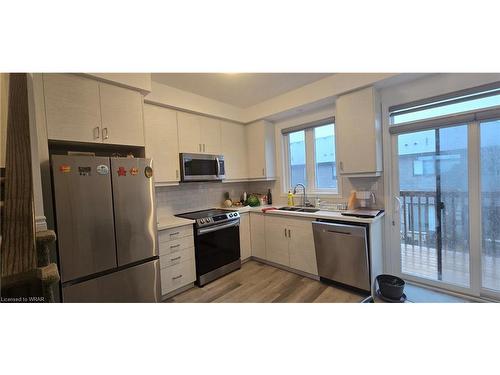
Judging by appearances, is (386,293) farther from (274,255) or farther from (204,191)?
(204,191)

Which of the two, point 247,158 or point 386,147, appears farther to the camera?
Result: point 247,158

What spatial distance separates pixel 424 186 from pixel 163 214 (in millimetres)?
3148

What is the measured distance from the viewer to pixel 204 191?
10.5 ft

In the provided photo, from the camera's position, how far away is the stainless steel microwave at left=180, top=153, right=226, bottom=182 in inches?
103

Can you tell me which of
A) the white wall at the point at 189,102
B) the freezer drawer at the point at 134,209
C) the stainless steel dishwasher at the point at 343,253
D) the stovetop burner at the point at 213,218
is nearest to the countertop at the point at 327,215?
the stainless steel dishwasher at the point at 343,253

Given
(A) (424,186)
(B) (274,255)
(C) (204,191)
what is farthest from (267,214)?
(A) (424,186)

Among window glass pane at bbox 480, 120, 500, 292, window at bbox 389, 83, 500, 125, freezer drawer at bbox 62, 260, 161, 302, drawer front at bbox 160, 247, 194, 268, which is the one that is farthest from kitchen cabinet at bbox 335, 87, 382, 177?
freezer drawer at bbox 62, 260, 161, 302

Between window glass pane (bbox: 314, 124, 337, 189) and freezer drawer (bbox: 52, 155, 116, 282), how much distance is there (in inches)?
104

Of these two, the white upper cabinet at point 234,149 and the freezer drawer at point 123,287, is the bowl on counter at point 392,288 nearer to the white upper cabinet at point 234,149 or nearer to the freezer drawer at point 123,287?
the freezer drawer at point 123,287

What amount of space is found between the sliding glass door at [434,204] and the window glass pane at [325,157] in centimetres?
79

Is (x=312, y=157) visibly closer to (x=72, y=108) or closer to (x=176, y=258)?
(x=176, y=258)

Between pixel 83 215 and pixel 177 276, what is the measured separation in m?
1.15

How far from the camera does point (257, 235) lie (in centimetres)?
305

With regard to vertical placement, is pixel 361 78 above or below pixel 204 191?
above
